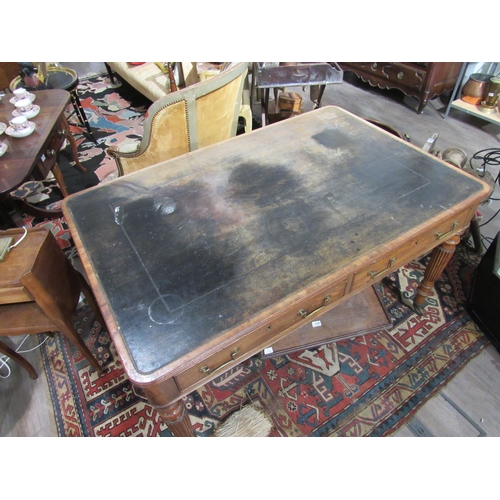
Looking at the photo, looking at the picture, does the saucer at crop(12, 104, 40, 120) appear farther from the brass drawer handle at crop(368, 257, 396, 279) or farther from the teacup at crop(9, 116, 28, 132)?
the brass drawer handle at crop(368, 257, 396, 279)

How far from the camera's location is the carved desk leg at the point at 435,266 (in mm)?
1390

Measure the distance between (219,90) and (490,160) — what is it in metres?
2.35

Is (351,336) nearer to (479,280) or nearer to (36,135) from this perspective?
(479,280)

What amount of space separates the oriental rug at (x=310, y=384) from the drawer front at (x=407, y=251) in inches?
22.1

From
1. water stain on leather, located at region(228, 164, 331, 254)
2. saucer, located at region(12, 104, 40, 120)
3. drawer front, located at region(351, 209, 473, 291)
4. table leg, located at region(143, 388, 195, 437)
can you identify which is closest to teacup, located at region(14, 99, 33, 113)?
saucer, located at region(12, 104, 40, 120)

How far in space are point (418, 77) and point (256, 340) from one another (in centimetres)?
332

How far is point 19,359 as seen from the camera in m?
1.48

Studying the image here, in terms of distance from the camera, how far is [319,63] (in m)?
2.43

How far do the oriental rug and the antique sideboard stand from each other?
2369mm

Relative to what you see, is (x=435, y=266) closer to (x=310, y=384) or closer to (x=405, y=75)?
(x=310, y=384)

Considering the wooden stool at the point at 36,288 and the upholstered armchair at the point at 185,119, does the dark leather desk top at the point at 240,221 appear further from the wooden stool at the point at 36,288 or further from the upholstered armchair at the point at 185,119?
the upholstered armchair at the point at 185,119

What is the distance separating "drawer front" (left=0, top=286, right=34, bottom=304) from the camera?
109cm

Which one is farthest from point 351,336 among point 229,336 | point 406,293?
point 229,336

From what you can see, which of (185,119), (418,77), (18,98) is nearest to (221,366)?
(185,119)
